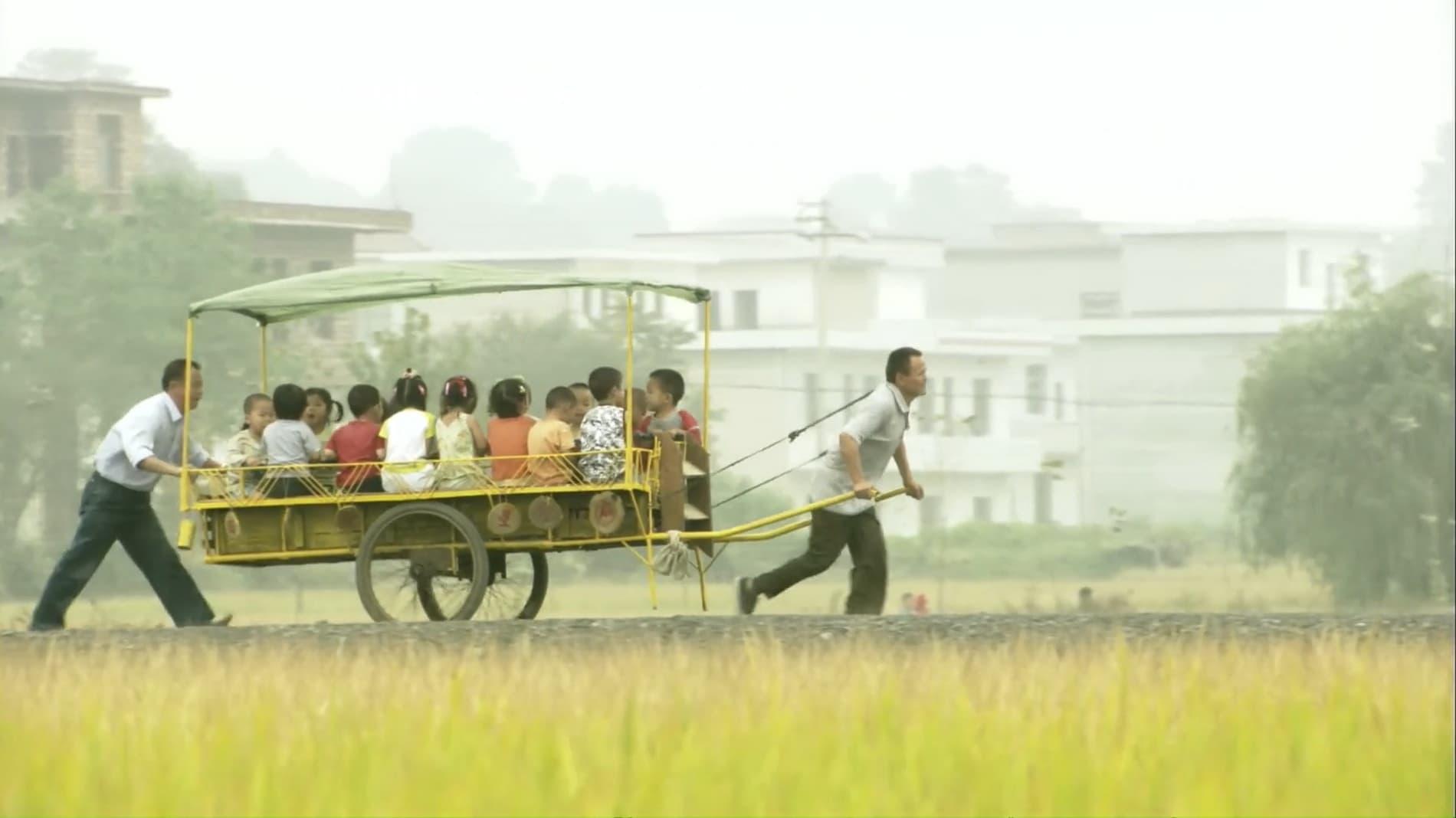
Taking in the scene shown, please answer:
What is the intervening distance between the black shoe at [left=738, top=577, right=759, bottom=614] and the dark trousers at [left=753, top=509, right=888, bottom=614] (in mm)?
286

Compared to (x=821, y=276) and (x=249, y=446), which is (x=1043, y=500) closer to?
(x=821, y=276)

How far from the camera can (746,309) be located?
330 ft

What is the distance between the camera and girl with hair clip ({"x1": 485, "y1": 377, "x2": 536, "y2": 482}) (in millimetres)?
17000

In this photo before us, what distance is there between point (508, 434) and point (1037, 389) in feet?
272

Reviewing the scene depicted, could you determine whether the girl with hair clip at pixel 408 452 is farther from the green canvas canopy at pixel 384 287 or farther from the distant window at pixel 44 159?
the distant window at pixel 44 159

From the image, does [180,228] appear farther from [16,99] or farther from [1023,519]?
[1023,519]

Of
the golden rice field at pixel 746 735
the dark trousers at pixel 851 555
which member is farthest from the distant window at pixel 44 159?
the golden rice field at pixel 746 735

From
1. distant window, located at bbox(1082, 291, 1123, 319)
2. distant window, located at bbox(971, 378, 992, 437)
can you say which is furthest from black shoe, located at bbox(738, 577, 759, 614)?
distant window, located at bbox(1082, 291, 1123, 319)

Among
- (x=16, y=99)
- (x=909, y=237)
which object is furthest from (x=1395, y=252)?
(x=16, y=99)

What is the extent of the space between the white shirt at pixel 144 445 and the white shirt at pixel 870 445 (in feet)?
11.3

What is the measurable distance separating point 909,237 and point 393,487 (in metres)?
89.2

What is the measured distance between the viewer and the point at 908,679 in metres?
12.0

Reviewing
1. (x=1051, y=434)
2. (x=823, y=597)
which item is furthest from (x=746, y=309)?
(x=823, y=597)

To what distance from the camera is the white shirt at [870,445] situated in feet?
56.5
